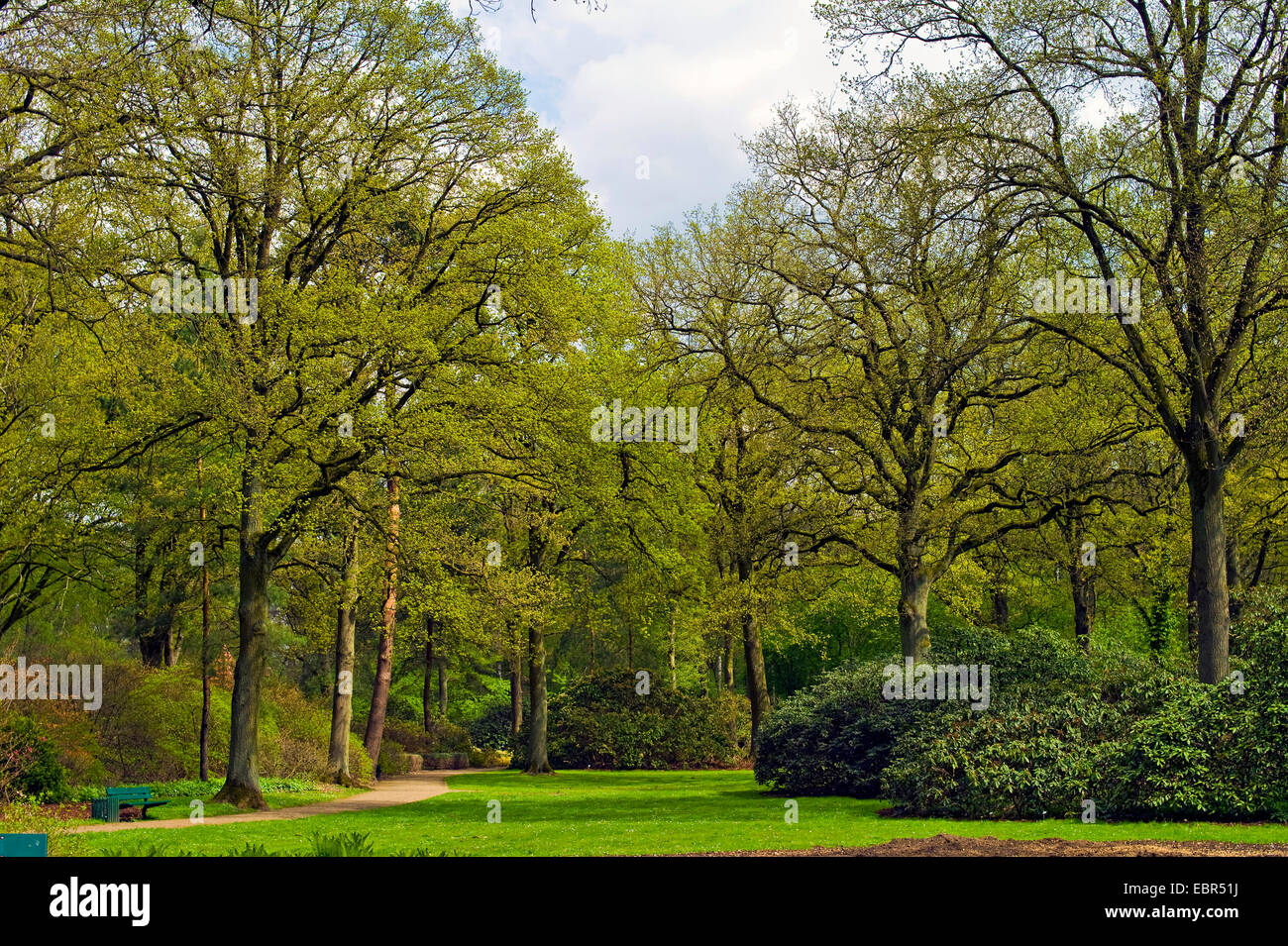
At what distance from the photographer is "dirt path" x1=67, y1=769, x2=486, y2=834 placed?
17438mm

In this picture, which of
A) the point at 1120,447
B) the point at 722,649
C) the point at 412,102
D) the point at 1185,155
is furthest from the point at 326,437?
the point at 722,649

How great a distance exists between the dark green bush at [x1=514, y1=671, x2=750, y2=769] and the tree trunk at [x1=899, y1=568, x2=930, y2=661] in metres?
17.4

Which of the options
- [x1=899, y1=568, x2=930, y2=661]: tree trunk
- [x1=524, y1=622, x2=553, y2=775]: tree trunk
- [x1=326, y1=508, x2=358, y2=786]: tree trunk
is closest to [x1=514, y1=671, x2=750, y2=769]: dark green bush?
[x1=524, y1=622, x2=553, y2=775]: tree trunk

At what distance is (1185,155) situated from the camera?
16.6 m

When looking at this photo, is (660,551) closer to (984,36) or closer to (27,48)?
(984,36)

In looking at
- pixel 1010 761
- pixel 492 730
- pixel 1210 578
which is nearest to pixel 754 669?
pixel 1010 761

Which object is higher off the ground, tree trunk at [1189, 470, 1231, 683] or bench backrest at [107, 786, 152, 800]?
tree trunk at [1189, 470, 1231, 683]

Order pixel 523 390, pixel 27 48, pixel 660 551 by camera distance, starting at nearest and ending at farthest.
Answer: pixel 27 48 < pixel 523 390 < pixel 660 551

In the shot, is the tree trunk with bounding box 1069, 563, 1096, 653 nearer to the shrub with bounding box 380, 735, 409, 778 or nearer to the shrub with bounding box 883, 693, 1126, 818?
the shrub with bounding box 883, 693, 1126, 818

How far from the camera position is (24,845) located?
356 inches

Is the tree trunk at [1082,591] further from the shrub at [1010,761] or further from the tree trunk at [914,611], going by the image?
the shrub at [1010,761]

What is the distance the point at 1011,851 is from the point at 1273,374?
11531 millimetres

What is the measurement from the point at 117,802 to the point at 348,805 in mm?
5189

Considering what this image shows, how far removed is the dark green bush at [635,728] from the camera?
124 ft
